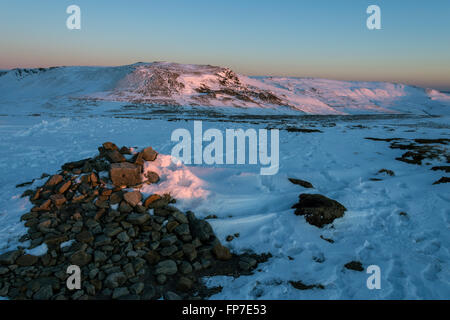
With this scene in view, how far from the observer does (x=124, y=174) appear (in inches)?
282

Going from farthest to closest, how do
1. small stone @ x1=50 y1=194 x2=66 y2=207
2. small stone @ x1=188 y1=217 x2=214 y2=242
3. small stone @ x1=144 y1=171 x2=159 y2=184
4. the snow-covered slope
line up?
the snow-covered slope
small stone @ x1=144 y1=171 x2=159 y2=184
small stone @ x1=50 y1=194 x2=66 y2=207
small stone @ x1=188 y1=217 x2=214 y2=242

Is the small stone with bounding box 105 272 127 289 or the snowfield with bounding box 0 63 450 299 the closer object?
the small stone with bounding box 105 272 127 289

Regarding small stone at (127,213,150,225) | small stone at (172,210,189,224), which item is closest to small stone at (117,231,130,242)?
small stone at (127,213,150,225)

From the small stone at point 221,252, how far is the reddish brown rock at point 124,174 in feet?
10.1

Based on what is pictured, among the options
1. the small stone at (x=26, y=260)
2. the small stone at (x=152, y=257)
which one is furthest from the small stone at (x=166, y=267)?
the small stone at (x=26, y=260)

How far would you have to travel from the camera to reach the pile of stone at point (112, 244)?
467cm

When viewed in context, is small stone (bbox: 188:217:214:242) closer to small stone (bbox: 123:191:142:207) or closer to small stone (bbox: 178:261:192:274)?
small stone (bbox: 178:261:192:274)

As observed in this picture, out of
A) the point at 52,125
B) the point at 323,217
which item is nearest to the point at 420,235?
the point at 323,217

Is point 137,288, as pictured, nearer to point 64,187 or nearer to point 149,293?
point 149,293

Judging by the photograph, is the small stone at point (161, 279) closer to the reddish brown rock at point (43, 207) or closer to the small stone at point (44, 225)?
the small stone at point (44, 225)

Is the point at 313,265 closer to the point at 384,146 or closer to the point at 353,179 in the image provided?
the point at 353,179

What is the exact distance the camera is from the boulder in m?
6.70

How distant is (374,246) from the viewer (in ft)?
19.1
